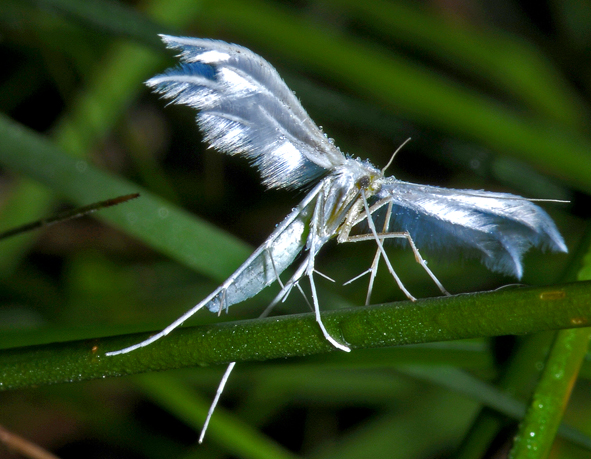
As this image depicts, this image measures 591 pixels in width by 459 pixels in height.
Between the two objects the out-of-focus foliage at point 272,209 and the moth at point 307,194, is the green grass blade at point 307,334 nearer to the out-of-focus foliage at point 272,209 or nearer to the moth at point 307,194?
the moth at point 307,194

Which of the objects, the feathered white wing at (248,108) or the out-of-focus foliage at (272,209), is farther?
the out-of-focus foliage at (272,209)

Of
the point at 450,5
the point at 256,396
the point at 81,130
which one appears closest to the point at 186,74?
the point at 81,130

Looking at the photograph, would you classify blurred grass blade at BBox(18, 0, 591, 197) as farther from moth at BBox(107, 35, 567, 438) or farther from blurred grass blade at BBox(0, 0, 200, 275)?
moth at BBox(107, 35, 567, 438)

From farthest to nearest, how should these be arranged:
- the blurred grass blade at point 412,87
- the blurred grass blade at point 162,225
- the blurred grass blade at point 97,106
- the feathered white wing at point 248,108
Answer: the blurred grass blade at point 97,106, the blurred grass blade at point 412,87, the blurred grass blade at point 162,225, the feathered white wing at point 248,108

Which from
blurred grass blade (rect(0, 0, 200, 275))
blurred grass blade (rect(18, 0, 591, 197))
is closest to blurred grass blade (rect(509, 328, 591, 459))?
blurred grass blade (rect(18, 0, 591, 197))

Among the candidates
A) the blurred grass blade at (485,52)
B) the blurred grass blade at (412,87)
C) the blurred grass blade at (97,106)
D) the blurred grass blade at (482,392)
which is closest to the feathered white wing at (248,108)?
the blurred grass blade at (482,392)

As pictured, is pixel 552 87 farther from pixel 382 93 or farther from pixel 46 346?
pixel 46 346
